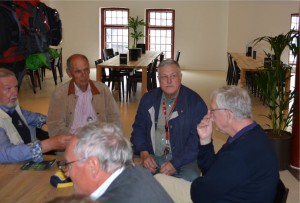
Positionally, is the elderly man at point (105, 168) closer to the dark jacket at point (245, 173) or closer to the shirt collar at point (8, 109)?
the dark jacket at point (245, 173)

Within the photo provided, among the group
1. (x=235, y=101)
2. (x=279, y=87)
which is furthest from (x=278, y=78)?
(x=235, y=101)

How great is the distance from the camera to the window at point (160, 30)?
14.2 metres

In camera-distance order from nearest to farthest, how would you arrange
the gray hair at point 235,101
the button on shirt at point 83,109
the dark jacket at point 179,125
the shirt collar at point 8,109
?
1. the gray hair at point 235,101
2. the shirt collar at point 8,109
3. the dark jacket at point 179,125
4. the button on shirt at point 83,109

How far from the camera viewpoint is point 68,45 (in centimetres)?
1438

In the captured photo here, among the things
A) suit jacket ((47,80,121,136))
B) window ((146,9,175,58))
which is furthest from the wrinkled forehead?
window ((146,9,175,58))

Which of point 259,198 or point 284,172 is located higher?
point 259,198

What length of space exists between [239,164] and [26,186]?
42.0 inches

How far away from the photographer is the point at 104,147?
1469 mm

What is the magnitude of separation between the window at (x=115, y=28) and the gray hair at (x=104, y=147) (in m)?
13.1

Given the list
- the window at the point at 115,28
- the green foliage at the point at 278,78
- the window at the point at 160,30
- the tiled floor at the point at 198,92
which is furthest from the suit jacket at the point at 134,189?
the window at the point at 115,28

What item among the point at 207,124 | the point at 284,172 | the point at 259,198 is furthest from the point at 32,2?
the point at 284,172

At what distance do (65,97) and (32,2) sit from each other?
1086 mm

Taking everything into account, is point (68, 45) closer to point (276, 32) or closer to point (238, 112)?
point (276, 32)

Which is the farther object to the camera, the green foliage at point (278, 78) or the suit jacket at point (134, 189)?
the green foliage at point (278, 78)
